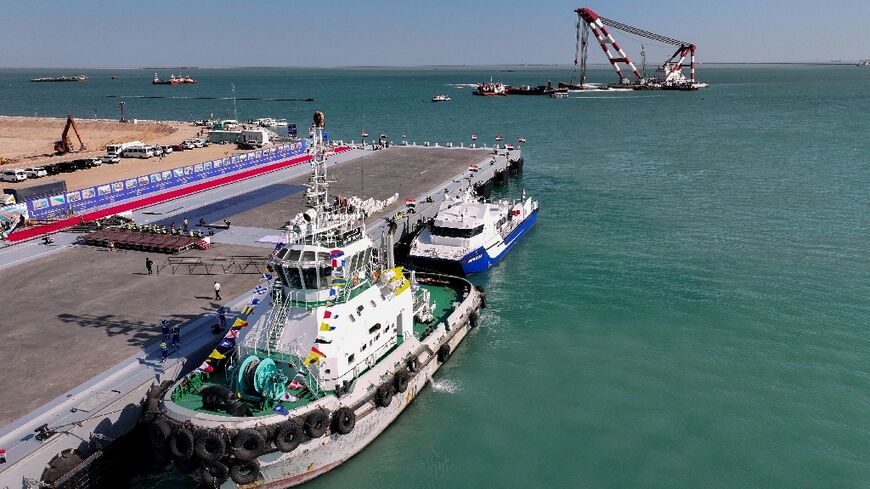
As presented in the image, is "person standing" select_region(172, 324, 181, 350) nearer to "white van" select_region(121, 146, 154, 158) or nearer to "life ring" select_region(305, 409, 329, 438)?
"life ring" select_region(305, 409, 329, 438)

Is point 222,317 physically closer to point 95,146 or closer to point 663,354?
point 663,354

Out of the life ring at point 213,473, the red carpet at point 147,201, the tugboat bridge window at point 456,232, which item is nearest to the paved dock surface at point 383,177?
the red carpet at point 147,201

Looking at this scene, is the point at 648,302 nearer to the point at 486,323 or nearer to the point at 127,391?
the point at 486,323

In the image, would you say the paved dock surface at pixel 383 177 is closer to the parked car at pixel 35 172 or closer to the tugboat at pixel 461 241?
the tugboat at pixel 461 241

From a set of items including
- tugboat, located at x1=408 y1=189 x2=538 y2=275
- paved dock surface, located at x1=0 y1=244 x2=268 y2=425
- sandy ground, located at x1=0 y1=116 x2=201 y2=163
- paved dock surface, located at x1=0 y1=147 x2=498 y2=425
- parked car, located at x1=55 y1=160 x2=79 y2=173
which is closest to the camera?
paved dock surface, located at x1=0 y1=244 x2=268 y2=425

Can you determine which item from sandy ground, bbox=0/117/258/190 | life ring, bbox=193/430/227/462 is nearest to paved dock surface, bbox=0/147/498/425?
life ring, bbox=193/430/227/462

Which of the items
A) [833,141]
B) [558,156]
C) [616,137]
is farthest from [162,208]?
[833,141]
